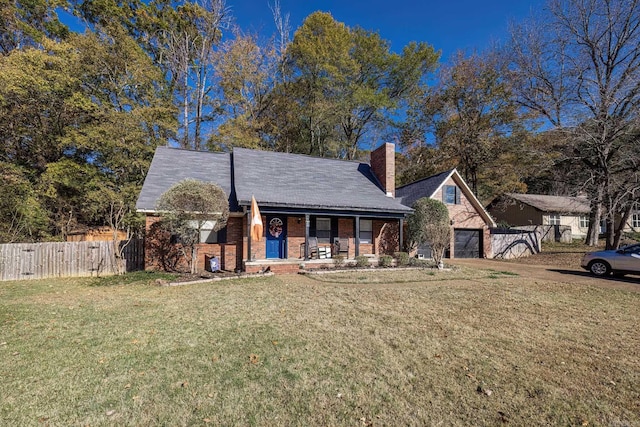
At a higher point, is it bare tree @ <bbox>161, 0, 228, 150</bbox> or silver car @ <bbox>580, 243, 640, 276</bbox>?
bare tree @ <bbox>161, 0, 228, 150</bbox>

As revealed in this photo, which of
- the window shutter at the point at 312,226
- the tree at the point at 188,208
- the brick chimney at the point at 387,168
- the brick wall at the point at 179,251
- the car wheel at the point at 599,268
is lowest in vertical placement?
the car wheel at the point at 599,268

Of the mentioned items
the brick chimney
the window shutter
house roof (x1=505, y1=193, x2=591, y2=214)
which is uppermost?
the brick chimney

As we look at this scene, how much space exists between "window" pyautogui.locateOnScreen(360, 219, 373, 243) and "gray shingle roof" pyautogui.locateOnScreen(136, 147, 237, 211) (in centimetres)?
657

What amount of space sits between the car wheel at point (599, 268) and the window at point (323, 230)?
1115 centimetres

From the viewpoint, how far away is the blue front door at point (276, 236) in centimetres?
1391

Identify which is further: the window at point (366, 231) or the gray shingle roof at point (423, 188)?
the gray shingle roof at point (423, 188)

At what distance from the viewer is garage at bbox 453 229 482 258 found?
1936 centimetres

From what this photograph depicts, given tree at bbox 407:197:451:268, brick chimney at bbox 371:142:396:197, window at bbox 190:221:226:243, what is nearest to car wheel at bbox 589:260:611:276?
tree at bbox 407:197:451:268

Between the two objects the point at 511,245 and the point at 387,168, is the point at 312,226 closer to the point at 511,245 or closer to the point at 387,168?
the point at 387,168

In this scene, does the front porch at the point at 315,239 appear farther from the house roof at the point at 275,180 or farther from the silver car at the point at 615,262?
the silver car at the point at 615,262

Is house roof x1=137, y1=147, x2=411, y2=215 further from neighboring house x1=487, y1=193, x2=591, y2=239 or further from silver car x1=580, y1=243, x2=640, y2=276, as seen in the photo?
neighboring house x1=487, y1=193, x2=591, y2=239

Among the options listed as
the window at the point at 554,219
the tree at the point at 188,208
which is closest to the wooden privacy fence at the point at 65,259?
the tree at the point at 188,208

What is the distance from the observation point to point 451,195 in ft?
62.5

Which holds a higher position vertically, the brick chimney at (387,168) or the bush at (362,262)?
the brick chimney at (387,168)
